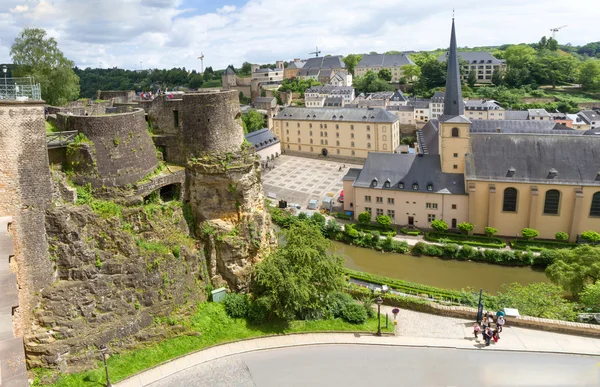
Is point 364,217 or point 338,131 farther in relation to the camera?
point 338,131

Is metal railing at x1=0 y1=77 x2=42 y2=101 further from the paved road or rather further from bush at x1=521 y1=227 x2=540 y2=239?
bush at x1=521 y1=227 x2=540 y2=239

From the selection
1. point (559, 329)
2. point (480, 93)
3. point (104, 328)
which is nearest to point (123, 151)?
point (104, 328)

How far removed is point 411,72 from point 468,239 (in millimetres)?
90771

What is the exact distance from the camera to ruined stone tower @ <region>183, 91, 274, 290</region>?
84.8ft

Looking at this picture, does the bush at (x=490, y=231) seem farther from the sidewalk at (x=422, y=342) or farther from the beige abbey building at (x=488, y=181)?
the sidewalk at (x=422, y=342)

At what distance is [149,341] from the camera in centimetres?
2164

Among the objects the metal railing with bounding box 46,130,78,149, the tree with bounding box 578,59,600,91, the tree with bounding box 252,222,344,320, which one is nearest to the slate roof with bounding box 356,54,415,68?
the tree with bounding box 578,59,600,91

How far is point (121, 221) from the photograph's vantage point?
22.0 m

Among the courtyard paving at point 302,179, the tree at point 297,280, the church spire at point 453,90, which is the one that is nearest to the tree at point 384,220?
the courtyard paving at point 302,179

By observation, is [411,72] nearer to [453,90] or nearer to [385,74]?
[385,74]

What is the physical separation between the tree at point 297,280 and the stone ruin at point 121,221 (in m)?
2.34

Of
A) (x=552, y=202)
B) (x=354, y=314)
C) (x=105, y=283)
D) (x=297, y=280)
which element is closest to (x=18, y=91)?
(x=105, y=283)

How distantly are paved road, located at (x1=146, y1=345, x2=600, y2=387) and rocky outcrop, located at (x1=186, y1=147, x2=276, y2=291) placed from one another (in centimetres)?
611

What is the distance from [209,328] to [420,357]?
409 inches
